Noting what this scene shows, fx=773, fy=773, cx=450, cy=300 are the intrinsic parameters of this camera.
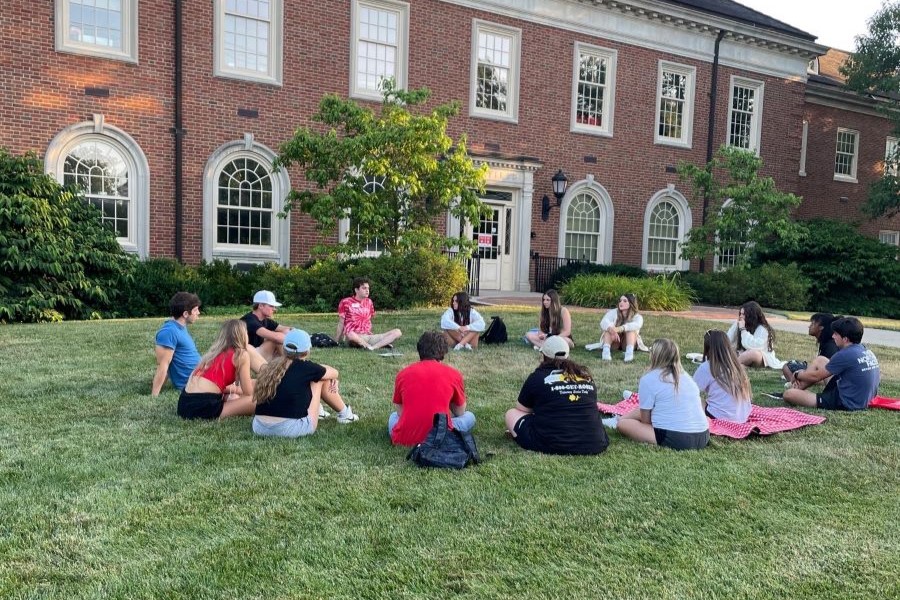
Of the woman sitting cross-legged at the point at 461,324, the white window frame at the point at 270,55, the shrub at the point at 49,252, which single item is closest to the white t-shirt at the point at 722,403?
the woman sitting cross-legged at the point at 461,324

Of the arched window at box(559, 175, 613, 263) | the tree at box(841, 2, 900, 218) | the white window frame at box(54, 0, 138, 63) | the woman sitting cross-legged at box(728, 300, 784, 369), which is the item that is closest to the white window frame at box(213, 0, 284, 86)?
the white window frame at box(54, 0, 138, 63)

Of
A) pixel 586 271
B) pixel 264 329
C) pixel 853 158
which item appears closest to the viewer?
pixel 264 329

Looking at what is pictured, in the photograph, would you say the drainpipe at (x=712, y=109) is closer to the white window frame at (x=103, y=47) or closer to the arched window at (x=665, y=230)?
the arched window at (x=665, y=230)

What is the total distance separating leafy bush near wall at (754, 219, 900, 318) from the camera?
21875 millimetres

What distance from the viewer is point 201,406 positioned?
6590 millimetres

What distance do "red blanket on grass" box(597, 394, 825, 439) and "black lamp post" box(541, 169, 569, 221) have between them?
14.1 metres

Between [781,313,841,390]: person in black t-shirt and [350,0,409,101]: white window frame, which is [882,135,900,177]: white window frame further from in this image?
[781,313,841,390]: person in black t-shirt

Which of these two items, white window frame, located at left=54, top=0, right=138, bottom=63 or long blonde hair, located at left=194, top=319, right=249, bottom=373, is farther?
white window frame, located at left=54, top=0, right=138, bottom=63

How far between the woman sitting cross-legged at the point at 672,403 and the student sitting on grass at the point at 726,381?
0.74 metres

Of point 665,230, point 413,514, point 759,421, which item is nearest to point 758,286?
point 665,230

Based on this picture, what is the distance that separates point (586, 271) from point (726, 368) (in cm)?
1438

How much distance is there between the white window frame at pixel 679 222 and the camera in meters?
23.8

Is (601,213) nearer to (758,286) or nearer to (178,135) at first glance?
(758,286)

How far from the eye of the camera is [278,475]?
16.8 feet
